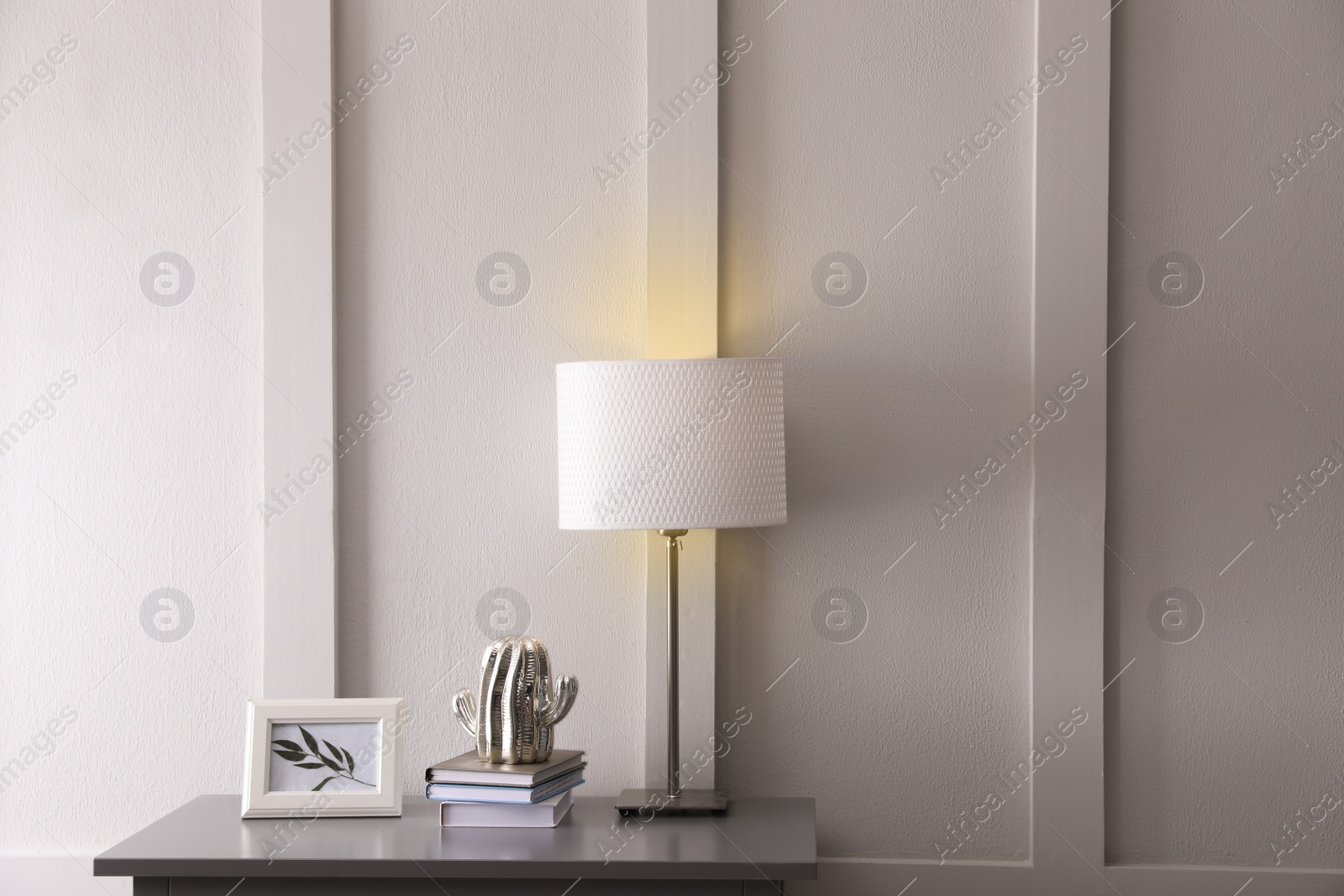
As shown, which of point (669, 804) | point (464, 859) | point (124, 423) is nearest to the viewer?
point (464, 859)

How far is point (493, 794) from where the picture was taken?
6.11 ft

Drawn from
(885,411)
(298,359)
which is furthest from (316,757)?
(885,411)

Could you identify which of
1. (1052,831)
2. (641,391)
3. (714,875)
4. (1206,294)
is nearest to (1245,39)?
(1206,294)

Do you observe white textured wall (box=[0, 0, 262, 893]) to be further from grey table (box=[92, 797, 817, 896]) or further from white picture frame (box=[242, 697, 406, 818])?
grey table (box=[92, 797, 817, 896])

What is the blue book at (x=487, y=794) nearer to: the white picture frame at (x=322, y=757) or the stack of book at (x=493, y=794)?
the stack of book at (x=493, y=794)

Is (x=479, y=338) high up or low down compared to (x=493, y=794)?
up

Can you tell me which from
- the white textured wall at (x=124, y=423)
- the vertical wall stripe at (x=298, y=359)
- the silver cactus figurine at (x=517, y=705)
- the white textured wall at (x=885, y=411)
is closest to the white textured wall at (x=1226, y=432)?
the white textured wall at (x=885, y=411)

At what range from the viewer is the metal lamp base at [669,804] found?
1955mm

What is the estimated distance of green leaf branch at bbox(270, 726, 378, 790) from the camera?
77.0 inches

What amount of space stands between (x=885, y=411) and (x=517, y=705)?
37.1 inches

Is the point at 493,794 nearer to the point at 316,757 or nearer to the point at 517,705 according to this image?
the point at 517,705

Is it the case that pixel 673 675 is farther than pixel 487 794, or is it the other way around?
pixel 673 675

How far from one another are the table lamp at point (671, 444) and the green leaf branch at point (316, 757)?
628 mm

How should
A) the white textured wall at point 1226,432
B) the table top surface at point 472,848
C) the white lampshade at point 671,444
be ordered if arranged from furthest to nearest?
the white textured wall at point 1226,432 < the white lampshade at point 671,444 < the table top surface at point 472,848
